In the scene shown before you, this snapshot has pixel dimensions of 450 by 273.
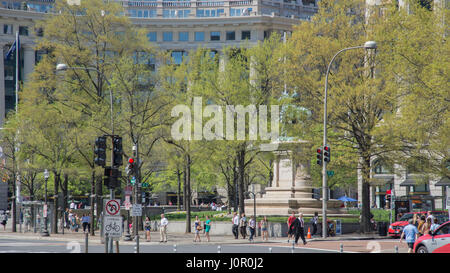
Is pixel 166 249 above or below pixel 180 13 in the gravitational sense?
below

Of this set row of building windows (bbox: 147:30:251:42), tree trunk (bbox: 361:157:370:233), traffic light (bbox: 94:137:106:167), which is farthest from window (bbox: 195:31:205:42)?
traffic light (bbox: 94:137:106:167)

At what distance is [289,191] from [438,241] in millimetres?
26998

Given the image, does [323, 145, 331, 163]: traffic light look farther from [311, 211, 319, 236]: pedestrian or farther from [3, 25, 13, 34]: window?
[3, 25, 13, 34]: window

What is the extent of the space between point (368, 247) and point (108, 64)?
25.4 metres

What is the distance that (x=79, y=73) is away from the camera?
52031 millimetres

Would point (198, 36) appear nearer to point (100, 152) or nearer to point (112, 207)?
point (100, 152)

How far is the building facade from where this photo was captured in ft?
364

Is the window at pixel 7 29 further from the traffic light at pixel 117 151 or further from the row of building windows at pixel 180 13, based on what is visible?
the traffic light at pixel 117 151

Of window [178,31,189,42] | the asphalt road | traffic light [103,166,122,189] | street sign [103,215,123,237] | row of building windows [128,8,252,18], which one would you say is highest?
row of building windows [128,8,252,18]

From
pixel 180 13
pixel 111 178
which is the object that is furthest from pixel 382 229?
pixel 180 13

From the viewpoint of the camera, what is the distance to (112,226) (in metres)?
23.2

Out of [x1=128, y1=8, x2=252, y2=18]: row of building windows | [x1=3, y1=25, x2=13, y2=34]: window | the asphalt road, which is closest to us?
the asphalt road

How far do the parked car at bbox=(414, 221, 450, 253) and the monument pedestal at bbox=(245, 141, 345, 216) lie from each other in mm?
23240
